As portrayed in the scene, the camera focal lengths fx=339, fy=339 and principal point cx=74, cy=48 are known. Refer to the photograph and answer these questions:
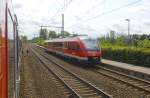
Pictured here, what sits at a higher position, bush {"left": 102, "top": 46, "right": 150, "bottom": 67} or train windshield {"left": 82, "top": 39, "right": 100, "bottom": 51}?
train windshield {"left": 82, "top": 39, "right": 100, "bottom": 51}

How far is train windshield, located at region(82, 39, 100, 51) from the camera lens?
97.5 ft

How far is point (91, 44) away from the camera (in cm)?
3011

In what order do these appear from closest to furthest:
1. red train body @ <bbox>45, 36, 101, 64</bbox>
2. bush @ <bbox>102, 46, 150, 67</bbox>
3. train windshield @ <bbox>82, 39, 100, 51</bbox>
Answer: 1. bush @ <bbox>102, 46, 150, 67</bbox>
2. red train body @ <bbox>45, 36, 101, 64</bbox>
3. train windshield @ <bbox>82, 39, 100, 51</bbox>

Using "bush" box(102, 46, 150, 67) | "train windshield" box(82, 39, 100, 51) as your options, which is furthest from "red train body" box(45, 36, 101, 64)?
"bush" box(102, 46, 150, 67)

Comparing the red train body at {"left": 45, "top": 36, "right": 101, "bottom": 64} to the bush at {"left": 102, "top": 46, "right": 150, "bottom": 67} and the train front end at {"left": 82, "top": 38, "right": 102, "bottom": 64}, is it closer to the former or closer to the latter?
the train front end at {"left": 82, "top": 38, "right": 102, "bottom": 64}

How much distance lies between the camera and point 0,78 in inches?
108

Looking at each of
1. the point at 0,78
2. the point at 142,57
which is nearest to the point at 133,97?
the point at 0,78

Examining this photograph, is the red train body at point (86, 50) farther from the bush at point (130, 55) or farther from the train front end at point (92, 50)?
the bush at point (130, 55)

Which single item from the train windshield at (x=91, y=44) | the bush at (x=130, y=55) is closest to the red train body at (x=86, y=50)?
the train windshield at (x=91, y=44)

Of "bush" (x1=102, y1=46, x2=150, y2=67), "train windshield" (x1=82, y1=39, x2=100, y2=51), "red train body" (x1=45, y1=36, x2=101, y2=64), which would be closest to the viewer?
"bush" (x1=102, y1=46, x2=150, y2=67)

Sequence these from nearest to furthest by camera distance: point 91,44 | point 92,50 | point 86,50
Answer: point 86,50
point 92,50
point 91,44

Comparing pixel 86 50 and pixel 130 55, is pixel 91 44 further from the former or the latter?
pixel 130 55

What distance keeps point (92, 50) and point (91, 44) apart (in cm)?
71

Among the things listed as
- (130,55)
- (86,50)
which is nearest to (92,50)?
(86,50)
